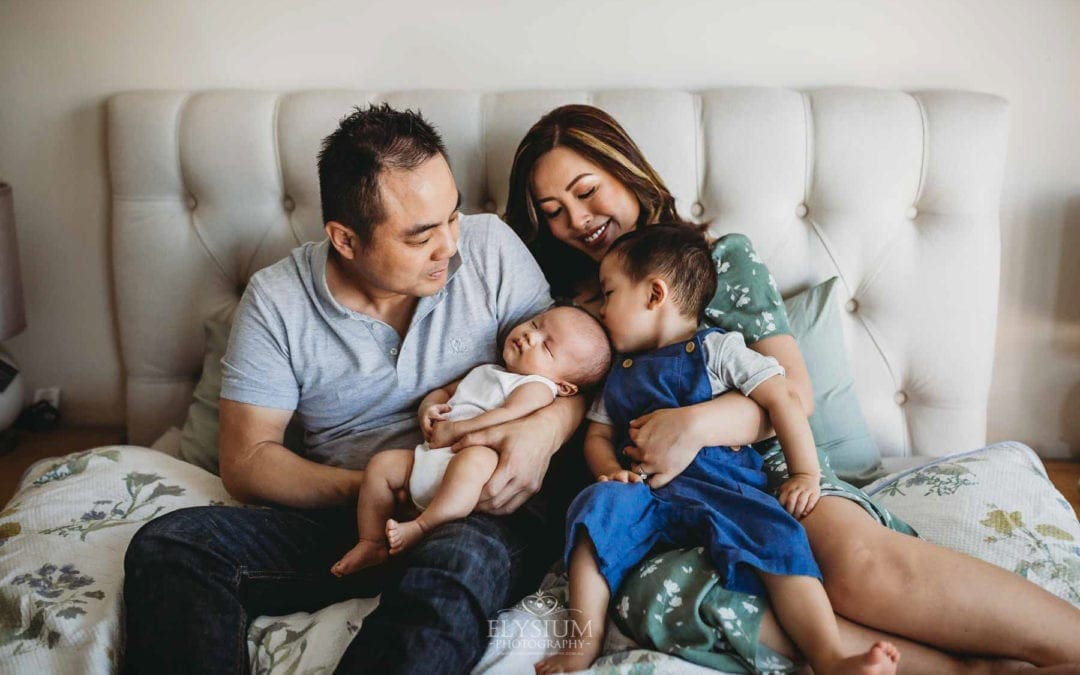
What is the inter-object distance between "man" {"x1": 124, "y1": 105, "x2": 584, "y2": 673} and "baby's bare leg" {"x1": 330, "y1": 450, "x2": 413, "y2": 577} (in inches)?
2.4

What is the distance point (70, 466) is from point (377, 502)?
723 millimetres

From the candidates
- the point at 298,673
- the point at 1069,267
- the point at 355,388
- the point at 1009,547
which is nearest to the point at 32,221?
the point at 355,388

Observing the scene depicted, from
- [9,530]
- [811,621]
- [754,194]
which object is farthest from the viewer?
[754,194]

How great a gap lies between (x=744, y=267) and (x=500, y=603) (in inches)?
30.1

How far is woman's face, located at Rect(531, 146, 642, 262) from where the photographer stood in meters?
1.62

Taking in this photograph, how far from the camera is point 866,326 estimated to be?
1.82m

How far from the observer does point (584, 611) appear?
124 centimetres

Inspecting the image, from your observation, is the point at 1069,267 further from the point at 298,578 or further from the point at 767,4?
the point at 298,578

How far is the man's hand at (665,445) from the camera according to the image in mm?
1327

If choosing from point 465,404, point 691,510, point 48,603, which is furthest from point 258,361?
point 691,510

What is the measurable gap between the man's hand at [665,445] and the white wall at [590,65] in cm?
95

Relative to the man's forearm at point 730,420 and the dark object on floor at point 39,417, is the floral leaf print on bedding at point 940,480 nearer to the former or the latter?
the man's forearm at point 730,420

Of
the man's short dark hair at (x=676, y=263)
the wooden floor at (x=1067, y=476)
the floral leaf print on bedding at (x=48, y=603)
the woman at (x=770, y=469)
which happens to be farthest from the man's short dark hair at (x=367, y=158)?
the wooden floor at (x=1067, y=476)

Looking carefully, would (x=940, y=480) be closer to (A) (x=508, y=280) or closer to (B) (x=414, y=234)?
(A) (x=508, y=280)
